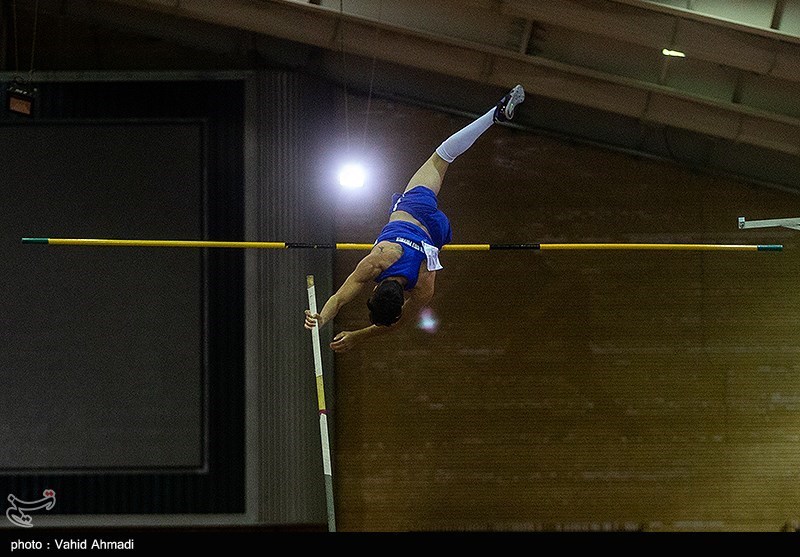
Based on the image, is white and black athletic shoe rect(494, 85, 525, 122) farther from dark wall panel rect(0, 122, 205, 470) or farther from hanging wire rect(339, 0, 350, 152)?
dark wall panel rect(0, 122, 205, 470)

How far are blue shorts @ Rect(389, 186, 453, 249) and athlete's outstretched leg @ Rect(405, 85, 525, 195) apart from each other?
9 centimetres

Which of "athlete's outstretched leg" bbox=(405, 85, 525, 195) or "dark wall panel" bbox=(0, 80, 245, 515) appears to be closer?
"athlete's outstretched leg" bbox=(405, 85, 525, 195)

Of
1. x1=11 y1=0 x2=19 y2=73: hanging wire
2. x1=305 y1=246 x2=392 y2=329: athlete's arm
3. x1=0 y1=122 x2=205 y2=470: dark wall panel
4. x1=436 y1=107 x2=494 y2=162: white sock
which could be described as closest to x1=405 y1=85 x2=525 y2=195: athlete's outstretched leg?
x1=436 y1=107 x2=494 y2=162: white sock

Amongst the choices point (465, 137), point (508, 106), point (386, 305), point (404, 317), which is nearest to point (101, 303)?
point (404, 317)

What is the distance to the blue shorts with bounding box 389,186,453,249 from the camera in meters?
7.19

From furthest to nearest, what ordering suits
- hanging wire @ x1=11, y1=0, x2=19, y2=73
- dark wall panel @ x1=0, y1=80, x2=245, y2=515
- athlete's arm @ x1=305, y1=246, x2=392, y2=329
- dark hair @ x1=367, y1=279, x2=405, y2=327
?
hanging wire @ x1=11, y1=0, x2=19, y2=73 < dark wall panel @ x1=0, y1=80, x2=245, y2=515 < athlete's arm @ x1=305, y1=246, x2=392, y2=329 < dark hair @ x1=367, y1=279, x2=405, y2=327

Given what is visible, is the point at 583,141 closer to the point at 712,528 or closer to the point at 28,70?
the point at 712,528

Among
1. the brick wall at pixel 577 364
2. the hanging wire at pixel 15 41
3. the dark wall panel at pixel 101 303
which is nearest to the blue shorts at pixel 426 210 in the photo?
the brick wall at pixel 577 364

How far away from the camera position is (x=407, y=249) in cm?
689

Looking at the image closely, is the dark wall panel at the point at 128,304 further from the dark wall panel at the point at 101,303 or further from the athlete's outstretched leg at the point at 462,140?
the athlete's outstretched leg at the point at 462,140

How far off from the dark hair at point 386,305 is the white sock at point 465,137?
1.32 meters

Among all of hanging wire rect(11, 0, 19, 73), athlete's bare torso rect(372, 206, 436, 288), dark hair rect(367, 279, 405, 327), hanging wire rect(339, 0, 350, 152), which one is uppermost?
hanging wire rect(11, 0, 19, 73)

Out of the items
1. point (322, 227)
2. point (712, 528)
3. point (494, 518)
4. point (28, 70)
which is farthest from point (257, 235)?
point (712, 528)

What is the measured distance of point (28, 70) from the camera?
10.8 m
